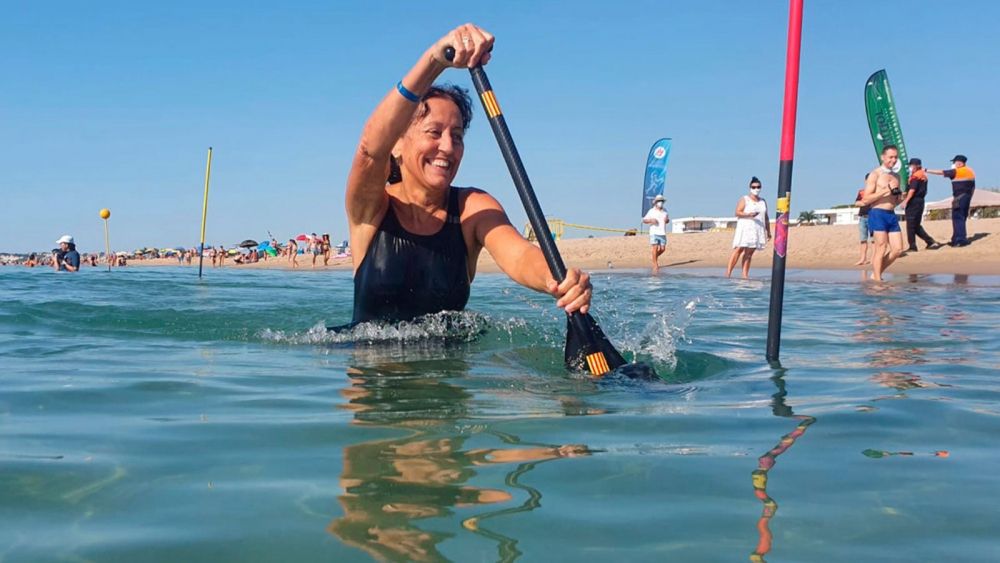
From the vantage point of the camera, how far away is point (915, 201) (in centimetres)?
1451

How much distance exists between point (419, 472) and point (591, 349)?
5.44 ft

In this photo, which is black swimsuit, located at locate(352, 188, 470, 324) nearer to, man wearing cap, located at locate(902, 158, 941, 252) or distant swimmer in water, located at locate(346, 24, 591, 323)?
distant swimmer in water, located at locate(346, 24, 591, 323)

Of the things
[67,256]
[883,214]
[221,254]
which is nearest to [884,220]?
[883,214]

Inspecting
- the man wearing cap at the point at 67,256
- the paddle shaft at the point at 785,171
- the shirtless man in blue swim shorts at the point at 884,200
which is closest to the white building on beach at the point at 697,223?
the man wearing cap at the point at 67,256

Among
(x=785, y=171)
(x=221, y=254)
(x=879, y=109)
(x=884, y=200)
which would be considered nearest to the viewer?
(x=785, y=171)

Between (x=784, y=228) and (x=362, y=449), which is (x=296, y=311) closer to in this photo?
(x=784, y=228)

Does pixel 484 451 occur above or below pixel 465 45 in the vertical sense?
below

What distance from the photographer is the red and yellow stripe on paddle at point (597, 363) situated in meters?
3.45

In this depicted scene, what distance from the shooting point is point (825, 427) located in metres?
2.44

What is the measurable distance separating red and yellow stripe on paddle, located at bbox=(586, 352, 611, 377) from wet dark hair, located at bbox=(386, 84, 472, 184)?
1.40m

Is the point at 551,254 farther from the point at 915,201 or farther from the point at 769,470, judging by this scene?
the point at 915,201

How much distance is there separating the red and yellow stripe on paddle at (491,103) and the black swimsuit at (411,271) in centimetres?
86

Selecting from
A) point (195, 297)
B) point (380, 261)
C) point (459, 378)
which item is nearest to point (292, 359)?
point (380, 261)

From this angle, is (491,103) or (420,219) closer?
(491,103)
